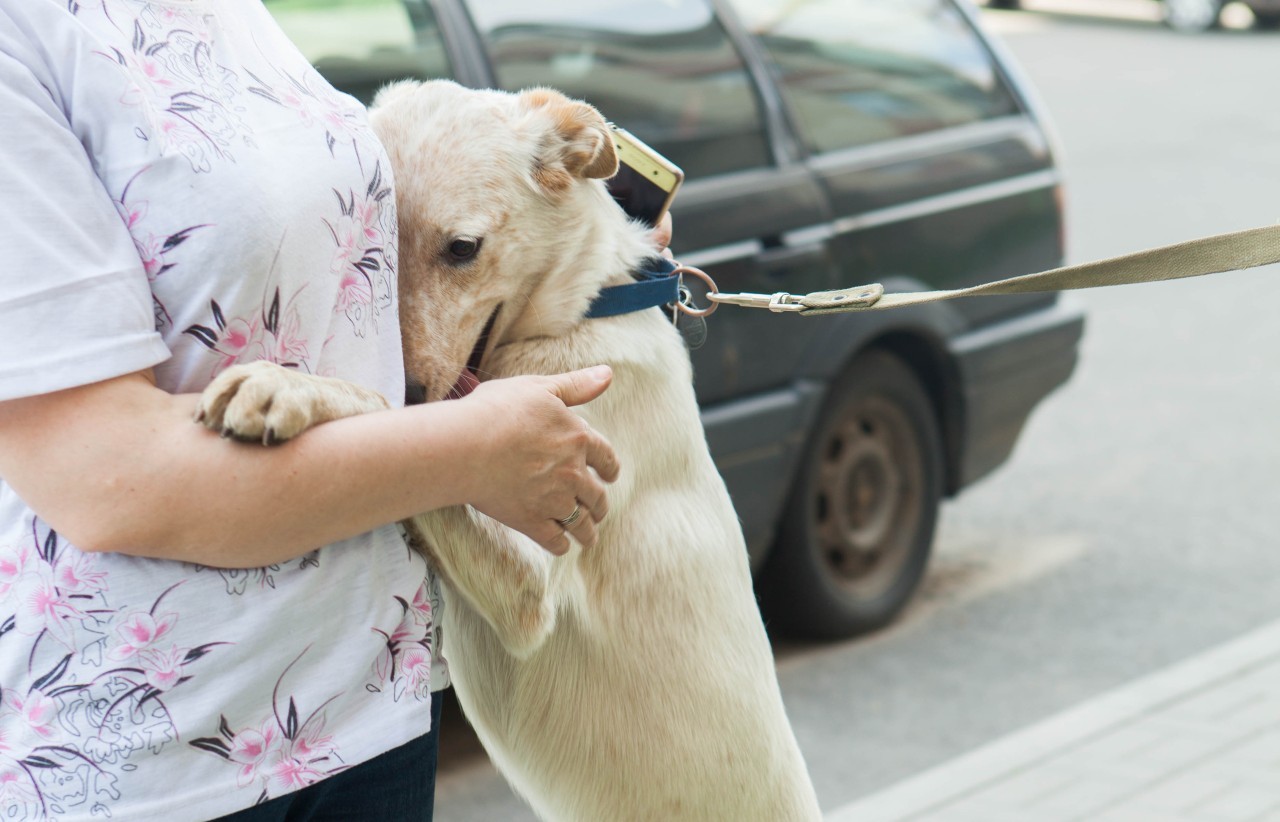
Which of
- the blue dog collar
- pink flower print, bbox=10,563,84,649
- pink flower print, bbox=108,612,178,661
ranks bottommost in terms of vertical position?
the blue dog collar

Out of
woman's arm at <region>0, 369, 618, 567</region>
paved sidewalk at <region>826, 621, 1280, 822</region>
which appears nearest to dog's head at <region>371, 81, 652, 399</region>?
woman's arm at <region>0, 369, 618, 567</region>

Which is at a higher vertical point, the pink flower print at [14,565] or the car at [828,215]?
the pink flower print at [14,565]

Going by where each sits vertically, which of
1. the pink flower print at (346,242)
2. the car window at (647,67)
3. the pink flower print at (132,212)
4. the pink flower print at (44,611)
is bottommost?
the car window at (647,67)

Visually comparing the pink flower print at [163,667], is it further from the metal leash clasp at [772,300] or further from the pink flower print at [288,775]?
the metal leash clasp at [772,300]

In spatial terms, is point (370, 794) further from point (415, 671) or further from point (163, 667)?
point (163, 667)

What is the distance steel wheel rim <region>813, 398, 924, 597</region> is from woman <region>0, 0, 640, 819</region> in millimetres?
3312

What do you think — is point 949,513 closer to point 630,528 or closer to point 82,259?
point 630,528

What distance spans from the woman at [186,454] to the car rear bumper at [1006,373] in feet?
11.8

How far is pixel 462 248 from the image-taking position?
2.05 metres

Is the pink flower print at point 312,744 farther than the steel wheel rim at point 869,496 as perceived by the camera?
No

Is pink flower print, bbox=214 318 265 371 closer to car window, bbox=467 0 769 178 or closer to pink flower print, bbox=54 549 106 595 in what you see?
pink flower print, bbox=54 549 106 595

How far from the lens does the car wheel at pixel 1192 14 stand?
815 inches

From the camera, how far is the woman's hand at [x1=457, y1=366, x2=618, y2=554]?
1457 millimetres

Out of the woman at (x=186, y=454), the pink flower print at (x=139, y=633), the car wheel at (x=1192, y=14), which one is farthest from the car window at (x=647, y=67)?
the car wheel at (x=1192, y=14)
